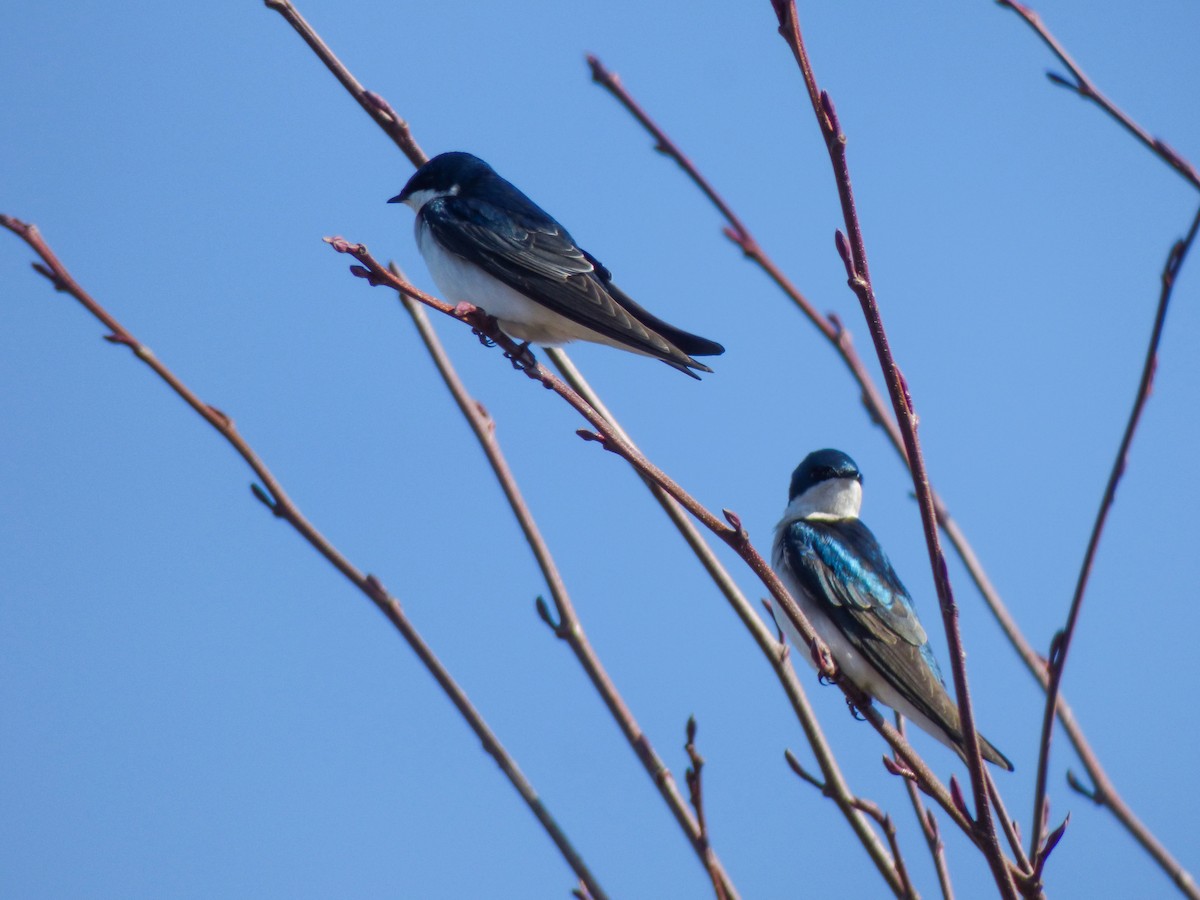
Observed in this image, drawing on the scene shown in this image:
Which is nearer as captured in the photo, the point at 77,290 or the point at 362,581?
the point at 77,290

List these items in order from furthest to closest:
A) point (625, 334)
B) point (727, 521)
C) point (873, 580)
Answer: point (873, 580), point (625, 334), point (727, 521)

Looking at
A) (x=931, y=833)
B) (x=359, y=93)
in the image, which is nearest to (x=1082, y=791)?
(x=931, y=833)

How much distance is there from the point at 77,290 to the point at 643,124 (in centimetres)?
129

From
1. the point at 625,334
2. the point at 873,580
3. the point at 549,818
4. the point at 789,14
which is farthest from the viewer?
the point at 873,580

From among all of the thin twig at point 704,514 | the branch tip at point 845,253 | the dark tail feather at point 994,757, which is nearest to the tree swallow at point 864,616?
the dark tail feather at point 994,757

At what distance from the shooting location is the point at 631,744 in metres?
3.03

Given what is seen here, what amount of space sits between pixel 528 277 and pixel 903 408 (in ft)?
9.27

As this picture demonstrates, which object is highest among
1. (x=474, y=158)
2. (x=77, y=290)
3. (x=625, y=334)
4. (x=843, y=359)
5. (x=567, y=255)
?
(x=474, y=158)

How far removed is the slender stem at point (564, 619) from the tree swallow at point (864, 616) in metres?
1.73

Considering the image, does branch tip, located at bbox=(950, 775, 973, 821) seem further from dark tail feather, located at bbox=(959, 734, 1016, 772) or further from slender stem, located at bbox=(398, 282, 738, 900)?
dark tail feather, located at bbox=(959, 734, 1016, 772)

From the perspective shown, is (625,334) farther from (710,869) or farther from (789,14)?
(789,14)

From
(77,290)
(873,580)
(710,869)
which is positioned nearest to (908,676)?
(873,580)

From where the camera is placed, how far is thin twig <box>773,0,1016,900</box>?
1874 millimetres

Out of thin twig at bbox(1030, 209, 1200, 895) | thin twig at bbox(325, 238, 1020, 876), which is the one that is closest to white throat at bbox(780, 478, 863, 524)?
thin twig at bbox(325, 238, 1020, 876)
